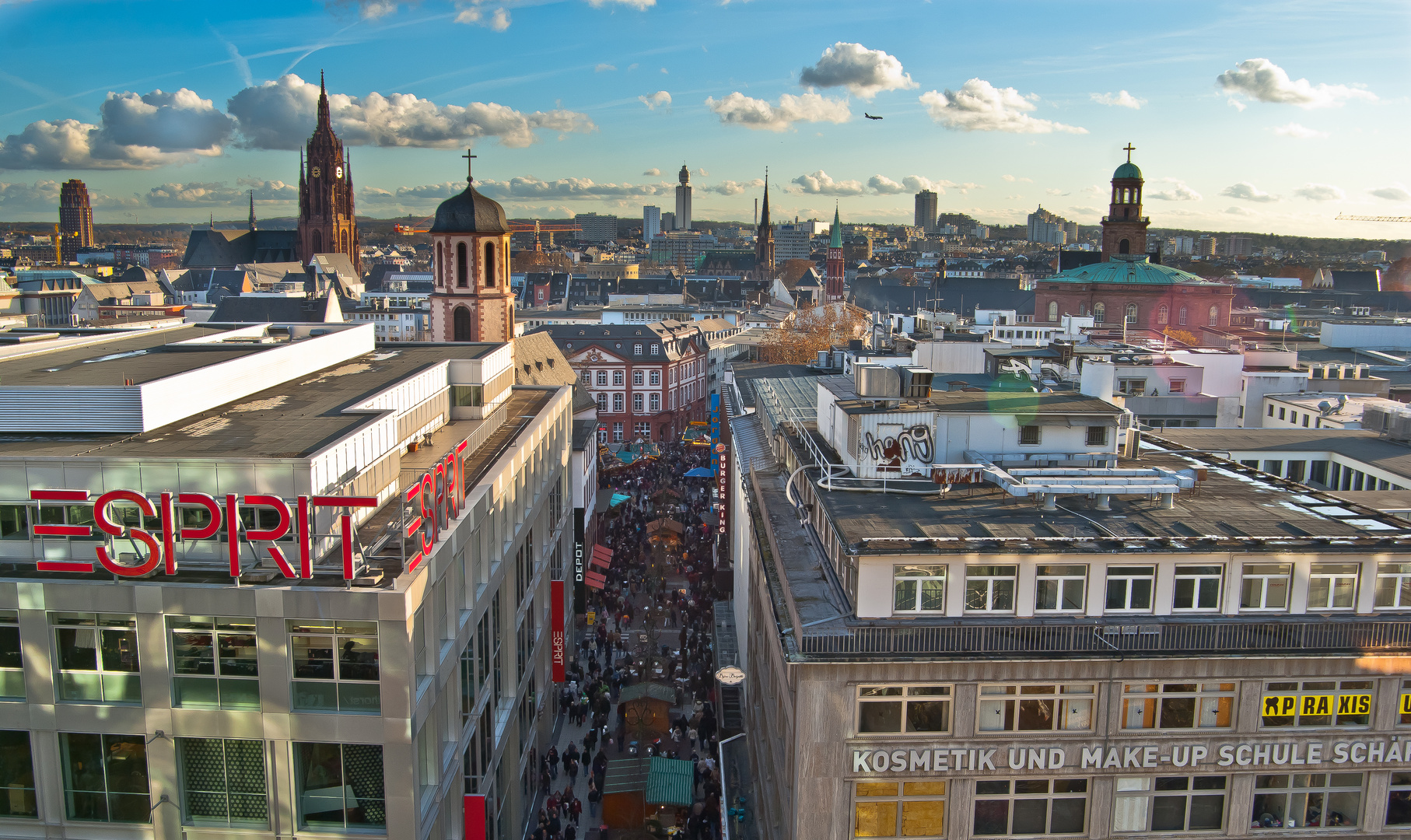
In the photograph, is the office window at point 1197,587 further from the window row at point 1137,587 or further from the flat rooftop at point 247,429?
the flat rooftop at point 247,429

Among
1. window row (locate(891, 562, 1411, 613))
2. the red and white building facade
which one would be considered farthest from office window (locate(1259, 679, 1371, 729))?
the red and white building facade

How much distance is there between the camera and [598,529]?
64.9m

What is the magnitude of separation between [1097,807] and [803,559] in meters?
8.34

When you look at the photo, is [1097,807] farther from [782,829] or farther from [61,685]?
[61,685]

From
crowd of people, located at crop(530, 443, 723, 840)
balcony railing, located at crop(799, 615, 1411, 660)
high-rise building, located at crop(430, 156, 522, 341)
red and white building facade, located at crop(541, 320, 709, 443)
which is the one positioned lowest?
crowd of people, located at crop(530, 443, 723, 840)

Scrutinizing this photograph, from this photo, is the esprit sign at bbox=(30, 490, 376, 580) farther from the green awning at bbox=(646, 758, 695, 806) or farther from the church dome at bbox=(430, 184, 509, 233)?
the church dome at bbox=(430, 184, 509, 233)

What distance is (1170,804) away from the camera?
20.8m

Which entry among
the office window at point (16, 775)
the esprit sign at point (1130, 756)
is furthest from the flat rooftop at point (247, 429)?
the esprit sign at point (1130, 756)

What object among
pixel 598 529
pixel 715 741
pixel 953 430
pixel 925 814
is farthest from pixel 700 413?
pixel 925 814

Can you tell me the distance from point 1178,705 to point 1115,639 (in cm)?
201

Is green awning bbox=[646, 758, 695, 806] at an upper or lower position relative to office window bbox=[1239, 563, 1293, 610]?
lower

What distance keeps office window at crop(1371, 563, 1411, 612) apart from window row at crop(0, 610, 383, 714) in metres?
20.1

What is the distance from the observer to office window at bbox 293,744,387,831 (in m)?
20.1

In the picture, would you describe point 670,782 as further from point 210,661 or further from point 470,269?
point 470,269
